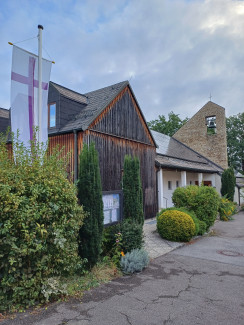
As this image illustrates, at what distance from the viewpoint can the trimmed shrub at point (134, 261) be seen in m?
5.28

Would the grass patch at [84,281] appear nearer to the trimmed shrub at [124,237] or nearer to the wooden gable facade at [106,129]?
the trimmed shrub at [124,237]

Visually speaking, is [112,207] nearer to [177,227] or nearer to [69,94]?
[177,227]

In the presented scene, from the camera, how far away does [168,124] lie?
4150 centimetres

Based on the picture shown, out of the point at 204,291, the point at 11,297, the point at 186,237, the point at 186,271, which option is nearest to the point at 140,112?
the point at 186,237

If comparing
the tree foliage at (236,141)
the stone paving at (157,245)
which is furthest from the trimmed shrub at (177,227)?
the tree foliage at (236,141)

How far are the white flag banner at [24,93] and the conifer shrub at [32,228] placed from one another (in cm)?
257

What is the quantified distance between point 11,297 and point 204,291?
3387 mm

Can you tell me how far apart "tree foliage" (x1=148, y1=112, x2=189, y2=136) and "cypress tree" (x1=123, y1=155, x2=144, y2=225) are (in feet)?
117

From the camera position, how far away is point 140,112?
13.2 m

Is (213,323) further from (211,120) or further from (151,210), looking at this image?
(211,120)

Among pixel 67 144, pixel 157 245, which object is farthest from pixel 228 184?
pixel 67 144

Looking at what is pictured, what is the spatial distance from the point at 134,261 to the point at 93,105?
7.97 metres

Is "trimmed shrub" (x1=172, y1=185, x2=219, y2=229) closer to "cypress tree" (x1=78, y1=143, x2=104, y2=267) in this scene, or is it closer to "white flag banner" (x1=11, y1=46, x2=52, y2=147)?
"cypress tree" (x1=78, y1=143, x2=104, y2=267)

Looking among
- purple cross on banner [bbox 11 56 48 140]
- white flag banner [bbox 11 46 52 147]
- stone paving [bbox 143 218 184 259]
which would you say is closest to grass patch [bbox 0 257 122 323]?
stone paving [bbox 143 218 184 259]
